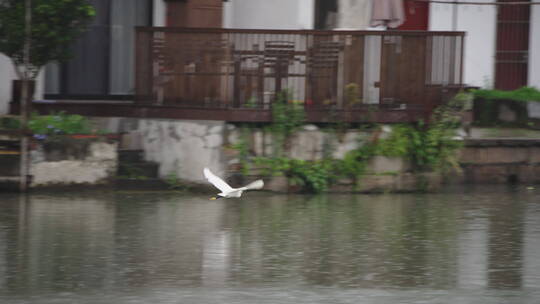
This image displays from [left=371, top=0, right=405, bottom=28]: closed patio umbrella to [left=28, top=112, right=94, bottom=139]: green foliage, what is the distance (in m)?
4.57

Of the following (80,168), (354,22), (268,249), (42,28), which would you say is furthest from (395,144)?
(42,28)

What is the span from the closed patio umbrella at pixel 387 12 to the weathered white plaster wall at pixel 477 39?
3.47m

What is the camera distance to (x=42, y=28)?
38.9 feet

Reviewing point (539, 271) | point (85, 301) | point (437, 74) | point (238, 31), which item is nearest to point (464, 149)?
point (437, 74)

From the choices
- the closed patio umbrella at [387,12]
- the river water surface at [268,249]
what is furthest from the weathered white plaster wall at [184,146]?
the closed patio umbrella at [387,12]

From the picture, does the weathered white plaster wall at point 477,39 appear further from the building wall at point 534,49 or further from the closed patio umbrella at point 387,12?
the closed patio umbrella at point 387,12

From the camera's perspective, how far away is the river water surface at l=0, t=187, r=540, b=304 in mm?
6953

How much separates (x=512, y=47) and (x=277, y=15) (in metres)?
5.24

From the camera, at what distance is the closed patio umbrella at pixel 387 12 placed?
13.4 metres

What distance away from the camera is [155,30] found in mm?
12578

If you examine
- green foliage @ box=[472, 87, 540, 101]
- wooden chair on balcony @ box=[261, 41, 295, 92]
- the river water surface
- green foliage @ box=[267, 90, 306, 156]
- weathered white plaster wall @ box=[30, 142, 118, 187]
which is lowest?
the river water surface

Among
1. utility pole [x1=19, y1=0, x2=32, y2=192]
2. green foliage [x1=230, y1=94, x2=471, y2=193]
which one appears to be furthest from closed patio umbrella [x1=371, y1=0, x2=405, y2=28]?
utility pole [x1=19, y1=0, x2=32, y2=192]

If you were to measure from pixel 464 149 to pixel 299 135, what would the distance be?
109 inches

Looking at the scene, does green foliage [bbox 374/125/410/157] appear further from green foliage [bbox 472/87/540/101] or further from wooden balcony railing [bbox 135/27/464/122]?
green foliage [bbox 472/87/540/101]
